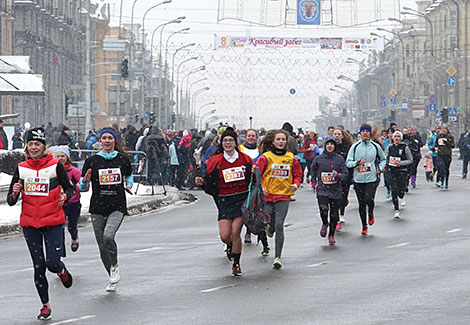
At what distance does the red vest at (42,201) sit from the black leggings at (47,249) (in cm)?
7

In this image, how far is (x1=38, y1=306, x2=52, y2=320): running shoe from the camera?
961cm

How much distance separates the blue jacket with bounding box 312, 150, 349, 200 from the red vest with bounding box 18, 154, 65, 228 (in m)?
6.25

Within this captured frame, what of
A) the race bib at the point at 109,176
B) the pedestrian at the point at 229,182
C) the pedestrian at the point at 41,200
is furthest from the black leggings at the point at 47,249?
the pedestrian at the point at 229,182

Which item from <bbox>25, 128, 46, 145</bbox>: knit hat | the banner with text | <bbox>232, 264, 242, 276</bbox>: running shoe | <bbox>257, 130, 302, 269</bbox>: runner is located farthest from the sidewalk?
the banner with text

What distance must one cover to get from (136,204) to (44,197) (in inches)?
509

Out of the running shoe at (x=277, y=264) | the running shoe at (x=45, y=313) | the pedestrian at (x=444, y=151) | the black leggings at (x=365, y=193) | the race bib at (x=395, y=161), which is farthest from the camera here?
the pedestrian at (x=444, y=151)

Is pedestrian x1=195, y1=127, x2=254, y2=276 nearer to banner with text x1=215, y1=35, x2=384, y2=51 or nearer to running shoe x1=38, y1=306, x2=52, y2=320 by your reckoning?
running shoe x1=38, y1=306, x2=52, y2=320

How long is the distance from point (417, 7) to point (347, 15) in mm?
74177

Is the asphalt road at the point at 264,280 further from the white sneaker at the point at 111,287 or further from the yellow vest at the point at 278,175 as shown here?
the yellow vest at the point at 278,175

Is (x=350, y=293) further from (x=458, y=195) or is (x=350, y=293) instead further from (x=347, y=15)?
(x=347, y=15)

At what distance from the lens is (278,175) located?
13.4 m

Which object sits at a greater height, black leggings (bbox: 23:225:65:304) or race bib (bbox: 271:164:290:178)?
race bib (bbox: 271:164:290:178)

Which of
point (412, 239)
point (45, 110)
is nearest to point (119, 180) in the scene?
point (412, 239)

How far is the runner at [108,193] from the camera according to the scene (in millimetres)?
11375
